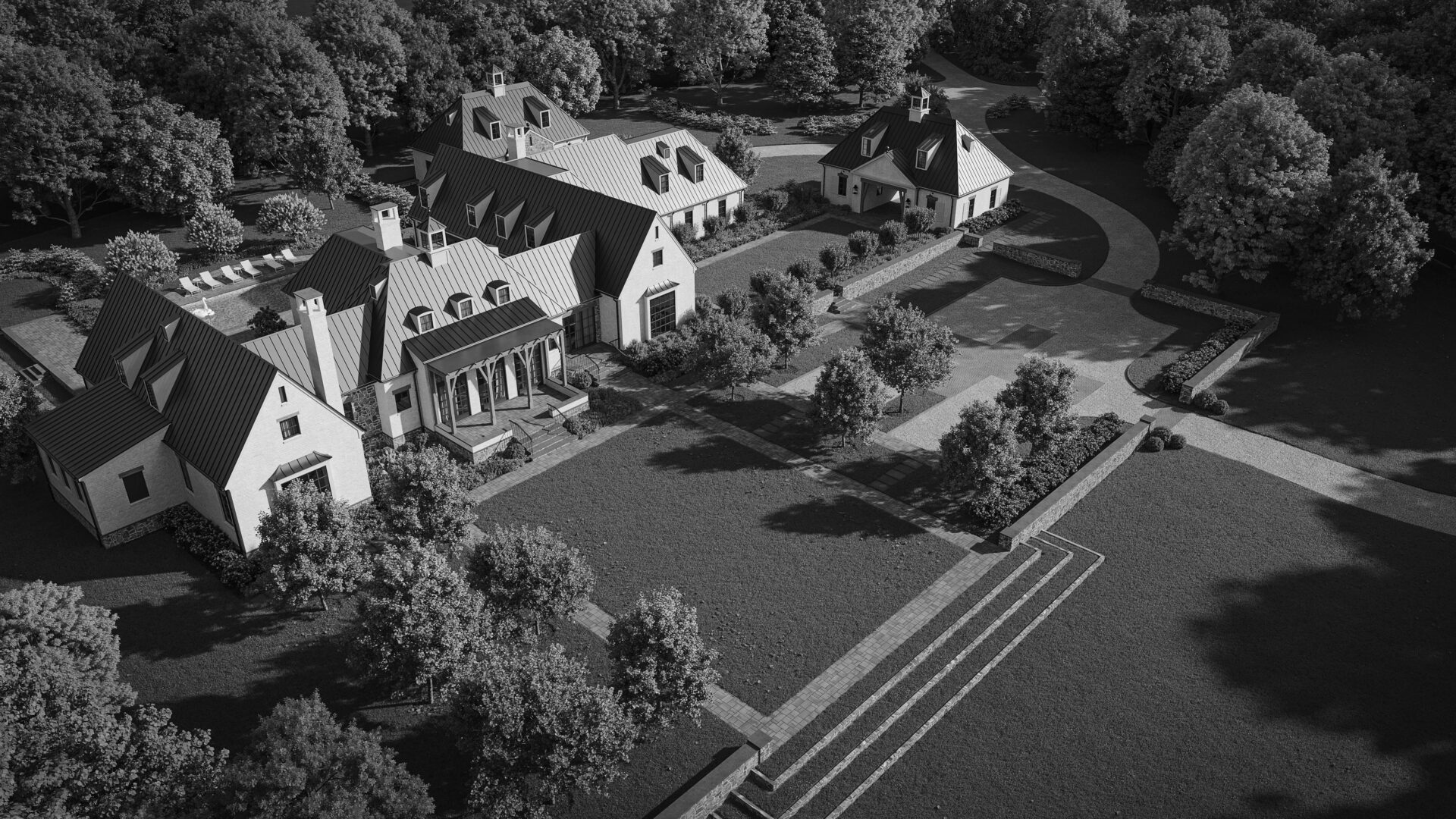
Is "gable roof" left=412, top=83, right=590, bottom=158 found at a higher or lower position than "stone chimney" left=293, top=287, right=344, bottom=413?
higher

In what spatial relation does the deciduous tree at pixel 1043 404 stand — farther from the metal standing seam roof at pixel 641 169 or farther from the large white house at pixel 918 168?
the metal standing seam roof at pixel 641 169

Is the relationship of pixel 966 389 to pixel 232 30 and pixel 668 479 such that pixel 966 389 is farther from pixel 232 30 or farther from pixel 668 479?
pixel 232 30

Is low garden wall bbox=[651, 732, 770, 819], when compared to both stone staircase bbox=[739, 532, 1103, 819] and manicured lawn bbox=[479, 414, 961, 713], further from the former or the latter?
manicured lawn bbox=[479, 414, 961, 713]

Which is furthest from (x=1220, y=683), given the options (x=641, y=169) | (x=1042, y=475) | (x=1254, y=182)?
(x=641, y=169)

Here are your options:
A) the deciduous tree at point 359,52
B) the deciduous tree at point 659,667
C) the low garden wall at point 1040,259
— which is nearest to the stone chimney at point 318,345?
the deciduous tree at point 659,667

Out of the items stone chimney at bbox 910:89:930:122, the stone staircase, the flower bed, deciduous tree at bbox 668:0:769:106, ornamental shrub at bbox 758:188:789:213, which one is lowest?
the stone staircase

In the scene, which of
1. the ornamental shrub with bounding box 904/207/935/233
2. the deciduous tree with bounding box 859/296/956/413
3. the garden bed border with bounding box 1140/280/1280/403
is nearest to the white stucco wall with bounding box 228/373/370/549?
the deciduous tree with bounding box 859/296/956/413
